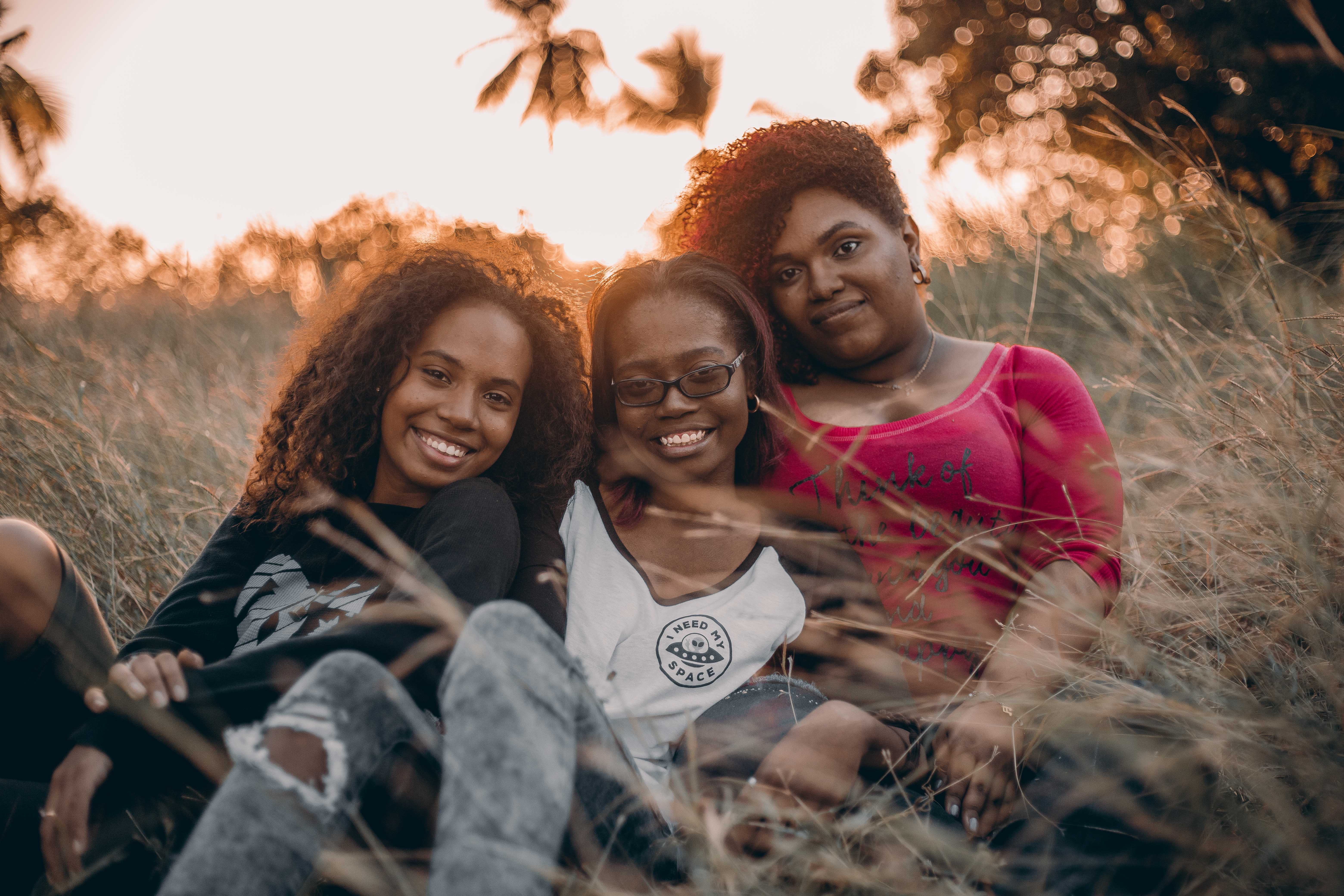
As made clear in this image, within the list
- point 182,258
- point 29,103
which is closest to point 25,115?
point 29,103

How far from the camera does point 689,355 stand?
198 cm

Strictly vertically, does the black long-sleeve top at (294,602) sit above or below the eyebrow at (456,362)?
below

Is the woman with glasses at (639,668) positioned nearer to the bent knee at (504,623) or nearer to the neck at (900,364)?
the bent knee at (504,623)

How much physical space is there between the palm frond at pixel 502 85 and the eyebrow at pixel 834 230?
2218 centimetres

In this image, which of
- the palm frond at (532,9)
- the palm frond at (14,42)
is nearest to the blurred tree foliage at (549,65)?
the palm frond at (532,9)

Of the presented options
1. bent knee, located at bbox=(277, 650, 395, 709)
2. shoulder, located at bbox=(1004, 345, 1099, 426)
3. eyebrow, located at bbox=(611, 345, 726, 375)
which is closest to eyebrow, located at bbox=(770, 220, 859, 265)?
eyebrow, located at bbox=(611, 345, 726, 375)

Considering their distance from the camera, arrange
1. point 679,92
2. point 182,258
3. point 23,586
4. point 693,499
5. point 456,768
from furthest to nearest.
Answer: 1. point 679,92
2. point 182,258
3. point 693,499
4. point 23,586
5. point 456,768

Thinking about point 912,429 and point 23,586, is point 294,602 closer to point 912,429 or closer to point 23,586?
point 23,586

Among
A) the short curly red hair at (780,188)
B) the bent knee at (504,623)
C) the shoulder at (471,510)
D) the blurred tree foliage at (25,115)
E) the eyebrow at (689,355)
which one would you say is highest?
the blurred tree foliage at (25,115)

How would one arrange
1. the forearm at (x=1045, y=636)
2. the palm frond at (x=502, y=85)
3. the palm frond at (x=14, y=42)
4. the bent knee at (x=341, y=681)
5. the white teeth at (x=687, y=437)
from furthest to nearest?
the palm frond at (x=502, y=85) → the palm frond at (x=14, y=42) → the white teeth at (x=687, y=437) → the forearm at (x=1045, y=636) → the bent knee at (x=341, y=681)

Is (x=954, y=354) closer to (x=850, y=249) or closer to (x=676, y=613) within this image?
(x=850, y=249)

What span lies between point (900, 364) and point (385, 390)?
1536 millimetres

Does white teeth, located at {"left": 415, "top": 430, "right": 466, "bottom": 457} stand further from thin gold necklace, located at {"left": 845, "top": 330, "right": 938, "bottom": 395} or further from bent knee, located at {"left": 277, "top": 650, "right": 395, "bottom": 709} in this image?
thin gold necklace, located at {"left": 845, "top": 330, "right": 938, "bottom": 395}

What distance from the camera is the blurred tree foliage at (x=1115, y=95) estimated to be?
5715mm
